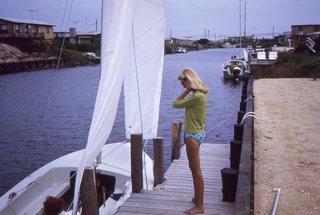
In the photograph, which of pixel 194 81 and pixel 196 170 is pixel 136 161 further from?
pixel 194 81

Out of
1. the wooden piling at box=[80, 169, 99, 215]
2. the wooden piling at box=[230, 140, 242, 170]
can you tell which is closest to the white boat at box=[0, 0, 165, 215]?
the wooden piling at box=[80, 169, 99, 215]

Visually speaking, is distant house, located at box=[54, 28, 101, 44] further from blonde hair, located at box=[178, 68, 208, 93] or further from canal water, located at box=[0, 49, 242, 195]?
blonde hair, located at box=[178, 68, 208, 93]

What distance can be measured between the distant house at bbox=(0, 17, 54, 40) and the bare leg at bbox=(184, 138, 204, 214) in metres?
70.1

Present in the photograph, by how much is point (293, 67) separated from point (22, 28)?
54379 mm

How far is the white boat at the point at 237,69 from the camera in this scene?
46.0m

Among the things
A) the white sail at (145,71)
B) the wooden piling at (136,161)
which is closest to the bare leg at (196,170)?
the wooden piling at (136,161)

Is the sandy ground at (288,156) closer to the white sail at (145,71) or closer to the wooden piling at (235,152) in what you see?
the wooden piling at (235,152)

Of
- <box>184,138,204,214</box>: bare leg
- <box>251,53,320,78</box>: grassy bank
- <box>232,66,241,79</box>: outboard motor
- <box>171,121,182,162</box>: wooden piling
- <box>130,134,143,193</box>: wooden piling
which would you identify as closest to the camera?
<box>184,138,204,214</box>: bare leg

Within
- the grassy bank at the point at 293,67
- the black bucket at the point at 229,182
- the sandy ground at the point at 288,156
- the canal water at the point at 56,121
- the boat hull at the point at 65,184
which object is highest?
the grassy bank at the point at 293,67

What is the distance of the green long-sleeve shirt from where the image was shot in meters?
5.05

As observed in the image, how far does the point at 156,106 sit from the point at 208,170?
208 centimetres

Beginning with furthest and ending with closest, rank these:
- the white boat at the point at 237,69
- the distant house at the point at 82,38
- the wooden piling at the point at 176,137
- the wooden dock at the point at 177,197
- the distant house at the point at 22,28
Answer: the distant house at the point at 82,38 → the distant house at the point at 22,28 → the white boat at the point at 237,69 → the wooden piling at the point at 176,137 → the wooden dock at the point at 177,197

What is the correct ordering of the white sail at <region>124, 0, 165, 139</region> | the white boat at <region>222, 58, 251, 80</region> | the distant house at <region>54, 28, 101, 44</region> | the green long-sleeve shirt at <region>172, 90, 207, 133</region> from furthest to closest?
1. the distant house at <region>54, 28, 101, 44</region>
2. the white boat at <region>222, 58, 251, 80</region>
3. the white sail at <region>124, 0, 165, 139</region>
4. the green long-sleeve shirt at <region>172, 90, 207, 133</region>

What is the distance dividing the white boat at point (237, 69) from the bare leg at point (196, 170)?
41.2 metres
